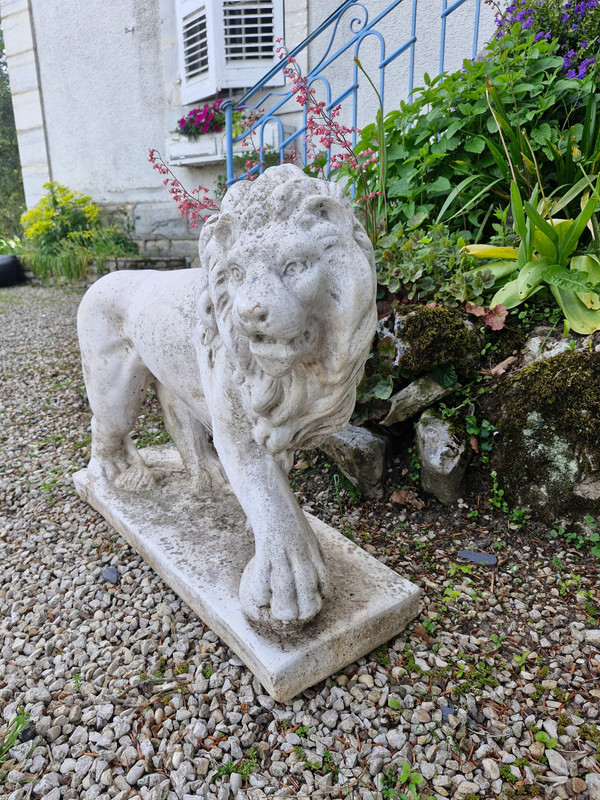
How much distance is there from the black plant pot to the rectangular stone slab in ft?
24.1

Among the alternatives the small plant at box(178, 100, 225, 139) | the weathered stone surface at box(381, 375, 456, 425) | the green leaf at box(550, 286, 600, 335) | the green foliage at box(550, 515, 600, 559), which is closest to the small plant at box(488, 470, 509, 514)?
the green foliage at box(550, 515, 600, 559)

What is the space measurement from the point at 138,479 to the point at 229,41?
19.1ft

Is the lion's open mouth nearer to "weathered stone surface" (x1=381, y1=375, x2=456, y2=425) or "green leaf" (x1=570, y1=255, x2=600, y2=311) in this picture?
"weathered stone surface" (x1=381, y1=375, x2=456, y2=425)

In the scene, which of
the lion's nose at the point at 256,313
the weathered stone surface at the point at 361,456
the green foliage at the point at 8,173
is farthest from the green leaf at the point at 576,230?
the green foliage at the point at 8,173

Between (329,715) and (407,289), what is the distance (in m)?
1.77

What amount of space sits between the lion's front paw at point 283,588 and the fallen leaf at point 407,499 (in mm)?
948

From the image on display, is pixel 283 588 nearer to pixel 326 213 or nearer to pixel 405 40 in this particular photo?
pixel 326 213

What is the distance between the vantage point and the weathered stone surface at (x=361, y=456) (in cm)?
240

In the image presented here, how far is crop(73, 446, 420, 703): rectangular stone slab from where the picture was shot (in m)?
1.48

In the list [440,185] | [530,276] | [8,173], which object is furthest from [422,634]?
[8,173]

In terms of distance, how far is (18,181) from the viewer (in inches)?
487

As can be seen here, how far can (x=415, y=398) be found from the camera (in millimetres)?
2355

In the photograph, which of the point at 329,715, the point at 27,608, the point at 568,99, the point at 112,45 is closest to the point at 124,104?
the point at 112,45

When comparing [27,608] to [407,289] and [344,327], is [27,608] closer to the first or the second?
[344,327]
